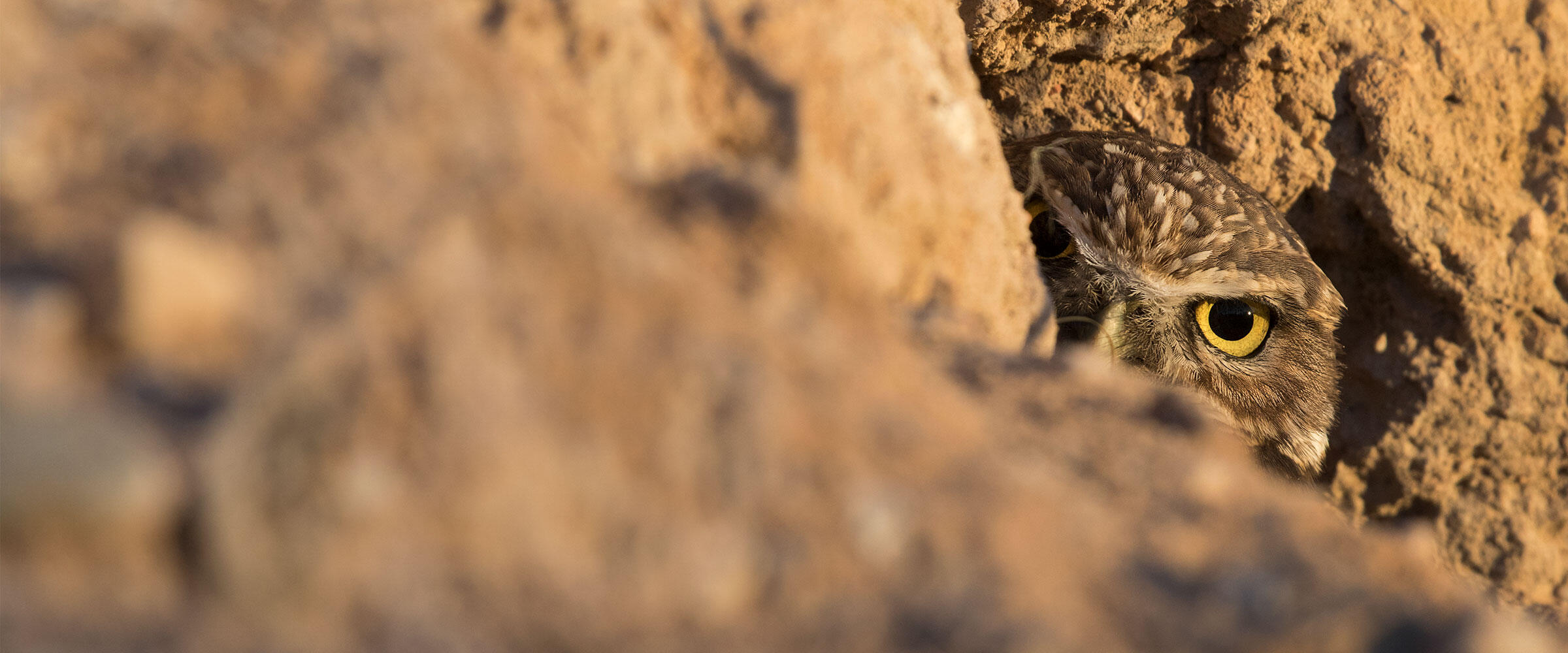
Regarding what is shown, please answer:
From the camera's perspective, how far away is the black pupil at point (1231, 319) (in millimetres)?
2838

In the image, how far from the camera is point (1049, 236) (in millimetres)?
2828

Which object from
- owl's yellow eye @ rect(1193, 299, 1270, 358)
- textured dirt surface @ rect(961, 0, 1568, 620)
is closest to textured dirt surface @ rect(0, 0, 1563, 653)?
owl's yellow eye @ rect(1193, 299, 1270, 358)

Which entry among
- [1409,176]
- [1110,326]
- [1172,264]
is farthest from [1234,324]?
[1409,176]

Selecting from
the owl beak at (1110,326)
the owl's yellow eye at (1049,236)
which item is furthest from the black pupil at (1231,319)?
the owl's yellow eye at (1049,236)

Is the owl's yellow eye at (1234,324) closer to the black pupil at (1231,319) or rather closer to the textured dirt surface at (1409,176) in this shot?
the black pupil at (1231,319)

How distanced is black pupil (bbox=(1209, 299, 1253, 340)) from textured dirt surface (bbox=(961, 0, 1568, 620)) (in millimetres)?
711

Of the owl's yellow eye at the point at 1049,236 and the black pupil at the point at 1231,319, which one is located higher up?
the owl's yellow eye at the point at 1049,236

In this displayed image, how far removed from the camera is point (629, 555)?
2.55ft

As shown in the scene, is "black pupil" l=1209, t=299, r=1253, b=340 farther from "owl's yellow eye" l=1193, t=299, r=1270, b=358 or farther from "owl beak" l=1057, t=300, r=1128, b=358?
"owl beak" l=1057, t=300, r=1128, b=358

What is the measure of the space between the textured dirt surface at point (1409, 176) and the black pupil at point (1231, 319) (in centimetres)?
71

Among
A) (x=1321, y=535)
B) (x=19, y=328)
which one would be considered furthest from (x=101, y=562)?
(x=1321, y=535)

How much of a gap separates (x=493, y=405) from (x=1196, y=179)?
2.44 meters

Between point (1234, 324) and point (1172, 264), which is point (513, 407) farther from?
point (1234, 324)

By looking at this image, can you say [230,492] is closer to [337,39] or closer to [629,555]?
[629,555]
